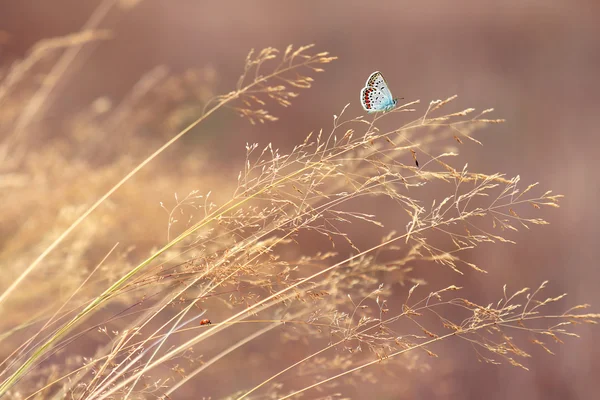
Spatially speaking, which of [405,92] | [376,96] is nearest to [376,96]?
[376,96]

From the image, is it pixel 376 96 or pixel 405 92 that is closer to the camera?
pixel 376 96

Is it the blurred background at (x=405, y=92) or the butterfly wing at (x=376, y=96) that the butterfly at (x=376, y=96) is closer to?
the butterfly wing at (x=376, y=96)

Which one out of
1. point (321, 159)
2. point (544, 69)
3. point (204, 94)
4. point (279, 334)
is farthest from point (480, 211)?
point (544, 69)

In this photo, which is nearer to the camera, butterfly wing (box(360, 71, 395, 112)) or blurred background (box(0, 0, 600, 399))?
butterfly wing (box(360, 71, 395, 112))

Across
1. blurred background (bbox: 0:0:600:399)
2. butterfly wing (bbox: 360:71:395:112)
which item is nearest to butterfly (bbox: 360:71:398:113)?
butterfly wing (bbox: 360:71:395:112)

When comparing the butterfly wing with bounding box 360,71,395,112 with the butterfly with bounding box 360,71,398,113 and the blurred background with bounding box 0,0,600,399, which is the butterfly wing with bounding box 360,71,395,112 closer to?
the butterfly with bounding box 360,71,398,113

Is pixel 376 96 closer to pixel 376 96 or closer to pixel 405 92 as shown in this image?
pixel 376 96

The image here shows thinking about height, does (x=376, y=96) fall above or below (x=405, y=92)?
above
